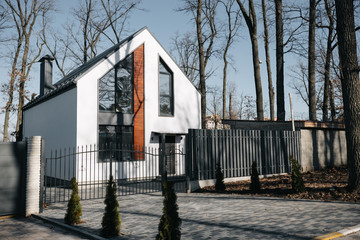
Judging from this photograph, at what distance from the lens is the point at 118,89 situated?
17.6 metres

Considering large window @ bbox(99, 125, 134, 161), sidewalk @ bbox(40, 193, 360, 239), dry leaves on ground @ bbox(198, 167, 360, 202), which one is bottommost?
sidewalk @ bbox(40, 193, 360, 239)

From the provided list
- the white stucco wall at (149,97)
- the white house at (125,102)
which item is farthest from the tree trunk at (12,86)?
the white stucco wall at (149,97)

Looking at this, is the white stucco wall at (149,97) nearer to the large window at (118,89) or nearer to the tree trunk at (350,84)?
the large window at (118,89)

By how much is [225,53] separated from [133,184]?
20622 mm

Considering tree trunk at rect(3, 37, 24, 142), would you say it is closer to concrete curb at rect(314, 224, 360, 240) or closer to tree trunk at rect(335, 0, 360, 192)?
tree trunk at rect(335, 0, 360, 192)

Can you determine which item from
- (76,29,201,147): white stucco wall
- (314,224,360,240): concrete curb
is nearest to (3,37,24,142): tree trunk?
(76,29,201,147): white stucco wall

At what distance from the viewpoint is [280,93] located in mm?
20844

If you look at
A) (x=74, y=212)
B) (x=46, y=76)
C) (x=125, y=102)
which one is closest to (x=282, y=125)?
(x=125, y=102)

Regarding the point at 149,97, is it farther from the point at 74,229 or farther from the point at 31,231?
the point at 74,229

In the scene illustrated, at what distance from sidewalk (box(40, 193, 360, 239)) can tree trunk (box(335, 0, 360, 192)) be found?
1599 mm

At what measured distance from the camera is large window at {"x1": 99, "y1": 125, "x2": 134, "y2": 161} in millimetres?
16719

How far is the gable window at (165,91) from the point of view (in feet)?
62.9

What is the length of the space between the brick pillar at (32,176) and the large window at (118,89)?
7.44 metres

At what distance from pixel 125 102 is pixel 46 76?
8.16m
